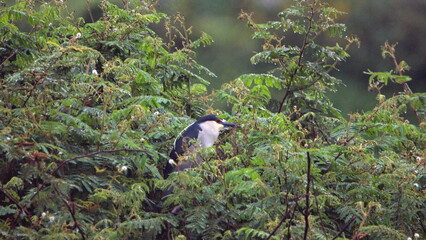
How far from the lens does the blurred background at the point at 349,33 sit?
938 centimetres

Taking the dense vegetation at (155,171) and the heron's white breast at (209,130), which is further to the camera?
the heron's white breast at (209,130)

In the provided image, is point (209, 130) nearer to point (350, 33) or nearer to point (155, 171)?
point (155, 171)

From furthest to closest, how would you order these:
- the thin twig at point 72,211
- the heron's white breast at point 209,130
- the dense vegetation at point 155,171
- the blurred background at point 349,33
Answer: the blurred background at point 349,33 → the heron's white breast at point 209,130 → the dense vegetation at point 155,171 → the thin twig at point 72,211

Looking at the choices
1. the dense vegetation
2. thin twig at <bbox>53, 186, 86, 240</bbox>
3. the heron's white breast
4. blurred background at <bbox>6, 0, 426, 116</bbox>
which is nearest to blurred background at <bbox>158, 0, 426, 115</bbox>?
blurred background at <bbox>6, 0, 426, 116</bbox>

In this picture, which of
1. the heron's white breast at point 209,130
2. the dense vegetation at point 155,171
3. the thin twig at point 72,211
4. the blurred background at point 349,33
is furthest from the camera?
the blurred background at point 349,33

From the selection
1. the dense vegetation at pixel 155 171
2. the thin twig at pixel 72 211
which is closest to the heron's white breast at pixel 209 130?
the dense vegetation at pixel 155 171

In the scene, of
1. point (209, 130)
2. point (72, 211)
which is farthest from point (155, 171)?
point (209, 130)

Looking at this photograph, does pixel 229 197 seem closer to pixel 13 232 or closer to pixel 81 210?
pixel 81 210

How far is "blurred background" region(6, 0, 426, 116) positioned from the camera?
30.8ft

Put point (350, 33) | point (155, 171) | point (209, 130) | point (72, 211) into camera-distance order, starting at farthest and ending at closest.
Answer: point (350, 33), point (209, 130), point (155, 171), point (72, 211)

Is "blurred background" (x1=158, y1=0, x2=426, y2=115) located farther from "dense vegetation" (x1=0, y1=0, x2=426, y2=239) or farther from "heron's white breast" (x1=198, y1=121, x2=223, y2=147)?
"dense vegetation" (x1=0, y1=0, x2=426, y2=239)

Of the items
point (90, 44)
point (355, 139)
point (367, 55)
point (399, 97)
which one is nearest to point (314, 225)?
point (355, 139)

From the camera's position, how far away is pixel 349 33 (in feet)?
33.4

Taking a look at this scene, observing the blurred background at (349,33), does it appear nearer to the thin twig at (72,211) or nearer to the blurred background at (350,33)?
the blurred background at (350,33)
